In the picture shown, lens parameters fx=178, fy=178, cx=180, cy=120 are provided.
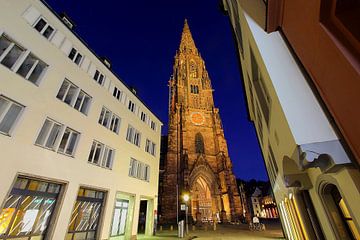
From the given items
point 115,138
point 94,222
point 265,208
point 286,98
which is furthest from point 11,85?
point 265,208

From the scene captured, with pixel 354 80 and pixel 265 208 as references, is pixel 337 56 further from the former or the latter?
pixel 265 208

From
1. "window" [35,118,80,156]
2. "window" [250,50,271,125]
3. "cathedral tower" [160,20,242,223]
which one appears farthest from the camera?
"cathedral tower" [160,20,242,223]

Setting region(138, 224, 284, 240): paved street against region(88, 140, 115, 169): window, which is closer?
region(88, 140, 115, 169): window

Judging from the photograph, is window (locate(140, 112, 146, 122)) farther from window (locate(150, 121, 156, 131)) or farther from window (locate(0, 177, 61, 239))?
window (locate(0, 177, 61, 239))

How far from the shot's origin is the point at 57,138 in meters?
8.60

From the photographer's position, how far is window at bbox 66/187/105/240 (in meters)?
9.06

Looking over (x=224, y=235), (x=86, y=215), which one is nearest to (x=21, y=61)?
(x=86, y=215)

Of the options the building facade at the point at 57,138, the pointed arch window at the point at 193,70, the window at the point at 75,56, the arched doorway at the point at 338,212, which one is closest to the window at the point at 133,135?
the building facade at the point at 57,138

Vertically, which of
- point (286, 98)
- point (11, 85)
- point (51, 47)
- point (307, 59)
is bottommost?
point (286, 98)

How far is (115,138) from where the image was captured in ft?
41.9

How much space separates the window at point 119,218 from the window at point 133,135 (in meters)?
4.66

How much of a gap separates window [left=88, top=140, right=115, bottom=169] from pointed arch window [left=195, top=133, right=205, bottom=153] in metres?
23.7

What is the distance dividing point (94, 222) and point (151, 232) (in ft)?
24.0

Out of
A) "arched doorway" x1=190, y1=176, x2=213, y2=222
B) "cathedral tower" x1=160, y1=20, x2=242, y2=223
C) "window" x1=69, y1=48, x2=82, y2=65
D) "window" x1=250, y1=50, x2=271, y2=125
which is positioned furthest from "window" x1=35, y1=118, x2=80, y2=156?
"arched doorway" x1=190, y1=176, x2=213, y2=222
